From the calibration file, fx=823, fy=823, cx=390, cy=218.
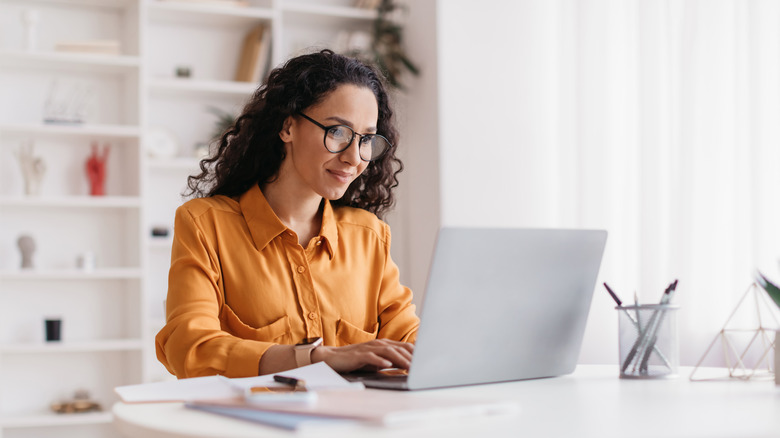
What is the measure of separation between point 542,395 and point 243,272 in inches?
29.8

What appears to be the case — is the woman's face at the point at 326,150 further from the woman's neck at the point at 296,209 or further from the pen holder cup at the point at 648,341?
the pen holder cup at the point at 648,341

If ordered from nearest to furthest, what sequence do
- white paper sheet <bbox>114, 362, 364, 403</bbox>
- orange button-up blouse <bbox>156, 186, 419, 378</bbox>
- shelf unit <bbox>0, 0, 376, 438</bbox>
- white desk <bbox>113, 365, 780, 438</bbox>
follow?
white desk <bbox>113, 365, 780, 438</bbox>, white paper sheet <bbox>114, 362, 364, 403</bbox>, orange button-up blouse <bbox>156, 186, 419, 378</bbox>, shelf unit <bbox>0, 0, 376, 438</bbox>

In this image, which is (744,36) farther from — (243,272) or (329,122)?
(243,272)

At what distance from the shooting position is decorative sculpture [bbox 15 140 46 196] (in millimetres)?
3578

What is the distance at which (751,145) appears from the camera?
2707 mm

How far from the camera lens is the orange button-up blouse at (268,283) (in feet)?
5.08

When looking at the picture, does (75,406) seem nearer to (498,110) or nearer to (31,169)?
(31,169)

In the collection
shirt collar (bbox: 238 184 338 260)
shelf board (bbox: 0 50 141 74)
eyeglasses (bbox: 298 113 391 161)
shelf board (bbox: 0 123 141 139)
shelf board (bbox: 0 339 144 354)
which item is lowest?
shelf board (bbox: 0 339 144 354)

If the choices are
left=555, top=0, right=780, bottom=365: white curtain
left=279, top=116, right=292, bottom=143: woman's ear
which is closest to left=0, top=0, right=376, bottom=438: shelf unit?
left=555, top=0, right=780, bottom=365: white curtain

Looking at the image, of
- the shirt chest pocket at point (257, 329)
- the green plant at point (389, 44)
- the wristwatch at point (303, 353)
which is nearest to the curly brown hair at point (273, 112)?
the shirt chest pocket at point (257, 329)

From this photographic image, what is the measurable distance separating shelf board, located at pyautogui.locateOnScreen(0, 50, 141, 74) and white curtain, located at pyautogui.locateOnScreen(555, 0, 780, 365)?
1928mm

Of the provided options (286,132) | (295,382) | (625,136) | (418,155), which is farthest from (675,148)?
(295,382)

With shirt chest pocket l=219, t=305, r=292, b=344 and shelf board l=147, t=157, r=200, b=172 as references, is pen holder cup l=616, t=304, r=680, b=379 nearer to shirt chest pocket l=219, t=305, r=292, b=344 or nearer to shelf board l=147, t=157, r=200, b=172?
shirt chest pocket l=219, t=305, r=292, b=344

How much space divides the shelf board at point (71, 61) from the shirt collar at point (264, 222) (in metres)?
2.12
